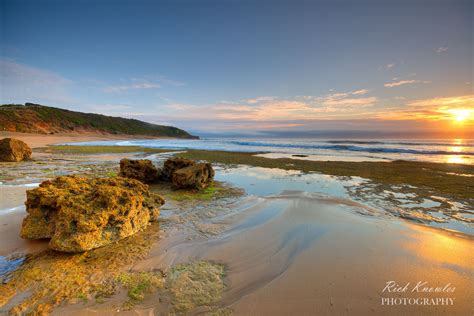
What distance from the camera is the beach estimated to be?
2.35 m

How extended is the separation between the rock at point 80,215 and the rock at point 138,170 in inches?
142

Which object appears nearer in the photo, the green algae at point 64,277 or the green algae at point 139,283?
the green algae at point 64,277

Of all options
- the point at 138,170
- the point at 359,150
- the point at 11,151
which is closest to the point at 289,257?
the point at 138,170

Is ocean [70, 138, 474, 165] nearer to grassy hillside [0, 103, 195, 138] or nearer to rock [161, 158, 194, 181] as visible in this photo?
rock [161, 158, 194, 181]

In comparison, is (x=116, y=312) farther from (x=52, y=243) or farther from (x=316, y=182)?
(x=316, y=182)

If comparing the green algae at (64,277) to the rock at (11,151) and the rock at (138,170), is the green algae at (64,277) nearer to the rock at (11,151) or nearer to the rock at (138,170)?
the rock at (138,170)

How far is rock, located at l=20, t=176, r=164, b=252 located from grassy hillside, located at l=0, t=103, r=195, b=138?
160 ft

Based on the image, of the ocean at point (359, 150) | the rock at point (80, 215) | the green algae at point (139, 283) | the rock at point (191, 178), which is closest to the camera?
the green algae at point (139, 283)

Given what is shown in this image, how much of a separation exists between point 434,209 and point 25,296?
8224mm

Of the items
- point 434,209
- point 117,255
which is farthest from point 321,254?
point 434,209

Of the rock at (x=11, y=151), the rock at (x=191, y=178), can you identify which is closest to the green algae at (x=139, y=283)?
the rock at (x=191, y=178)

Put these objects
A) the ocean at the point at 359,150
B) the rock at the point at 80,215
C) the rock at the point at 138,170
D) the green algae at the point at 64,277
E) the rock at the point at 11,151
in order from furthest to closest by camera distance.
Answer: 1. the ocean at the point at 359,150
2. the rock at the point at 11,151
3. the rock at the point at 138,170
4. the rock at the point at 80,215
5. the green algae at the point at 64,277

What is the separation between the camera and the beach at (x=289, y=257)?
235 cm

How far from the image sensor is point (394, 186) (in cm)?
834
